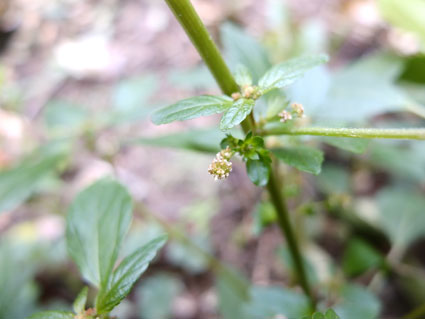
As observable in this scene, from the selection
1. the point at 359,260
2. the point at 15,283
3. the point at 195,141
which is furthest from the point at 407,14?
the point at 15,283

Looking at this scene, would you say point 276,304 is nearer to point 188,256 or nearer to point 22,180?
point 22,180

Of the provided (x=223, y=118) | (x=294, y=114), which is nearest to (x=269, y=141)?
(x=294, y=114)

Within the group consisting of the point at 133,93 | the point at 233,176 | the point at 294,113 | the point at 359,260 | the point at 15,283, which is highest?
the point at 133,93

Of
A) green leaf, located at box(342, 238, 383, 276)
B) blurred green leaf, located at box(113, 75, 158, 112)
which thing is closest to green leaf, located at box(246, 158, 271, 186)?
green leaf, located at box(342, 238, 383, 276)

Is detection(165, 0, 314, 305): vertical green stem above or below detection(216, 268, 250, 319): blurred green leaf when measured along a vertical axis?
above

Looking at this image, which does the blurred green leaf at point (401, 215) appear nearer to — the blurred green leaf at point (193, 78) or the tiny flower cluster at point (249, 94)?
the blurred green leaf at point (193, 78)

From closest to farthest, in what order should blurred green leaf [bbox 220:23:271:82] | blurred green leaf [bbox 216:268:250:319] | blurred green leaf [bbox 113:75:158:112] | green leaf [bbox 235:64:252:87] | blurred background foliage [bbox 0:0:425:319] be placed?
1. green leaf [bbox 235:64:252:87]
2. blurred green leaf [bbox 220:23:271:82]
3. blurred background foliage [bbox 0:0:425:319]
4. blurred green leaf [bbox 216:268:250:319]
5. blurred green leaf [bbox 113:75:158:112]

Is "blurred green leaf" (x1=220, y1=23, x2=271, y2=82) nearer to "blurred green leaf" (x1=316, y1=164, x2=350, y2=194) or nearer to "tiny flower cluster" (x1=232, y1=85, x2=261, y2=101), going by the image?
"tiny flower cluster" (x1=232, y1=85, x2=261, y2=101)
